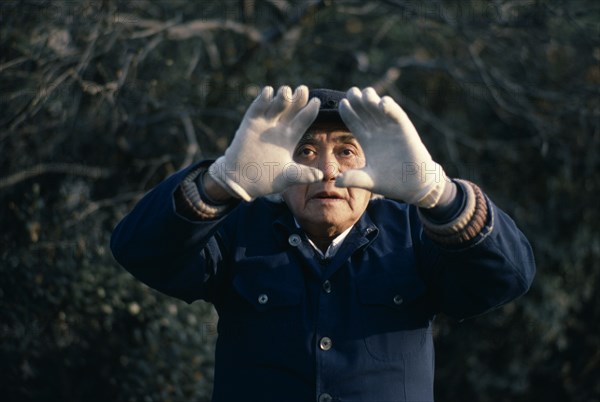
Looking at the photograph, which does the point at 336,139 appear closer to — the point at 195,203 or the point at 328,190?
the point at 328,190

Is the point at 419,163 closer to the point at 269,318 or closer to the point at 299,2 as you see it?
the point at 269,318

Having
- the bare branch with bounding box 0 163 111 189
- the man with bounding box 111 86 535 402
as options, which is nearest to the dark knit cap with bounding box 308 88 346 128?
the man with bounding box 111 86 535 402

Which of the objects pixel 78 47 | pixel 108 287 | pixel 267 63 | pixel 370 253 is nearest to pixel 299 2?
pixel 267 63

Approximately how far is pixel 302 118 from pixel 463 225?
45 centimetres

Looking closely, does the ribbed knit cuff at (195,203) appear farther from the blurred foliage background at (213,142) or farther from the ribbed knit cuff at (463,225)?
the blurred foliage background at (213,142)

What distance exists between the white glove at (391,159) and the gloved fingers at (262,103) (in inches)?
6.8

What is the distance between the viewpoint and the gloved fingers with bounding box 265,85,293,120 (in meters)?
2.06

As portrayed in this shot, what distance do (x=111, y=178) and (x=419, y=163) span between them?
2600 millimetres

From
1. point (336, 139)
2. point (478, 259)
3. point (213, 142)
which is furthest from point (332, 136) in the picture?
point (213, 142)

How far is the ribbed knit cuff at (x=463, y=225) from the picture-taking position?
2076 mm

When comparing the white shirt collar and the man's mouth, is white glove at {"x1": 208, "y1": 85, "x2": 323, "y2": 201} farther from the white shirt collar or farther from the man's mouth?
the white shirt collar

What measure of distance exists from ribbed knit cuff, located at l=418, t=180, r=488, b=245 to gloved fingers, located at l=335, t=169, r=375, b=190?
0.17 meters

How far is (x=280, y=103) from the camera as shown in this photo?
2070mm

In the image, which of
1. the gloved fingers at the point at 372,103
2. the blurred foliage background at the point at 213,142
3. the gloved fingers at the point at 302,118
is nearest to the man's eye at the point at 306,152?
the gloved fingers at the point at 302,118
